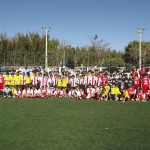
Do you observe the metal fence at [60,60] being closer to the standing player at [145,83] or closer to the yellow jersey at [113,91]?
the standing player at [145,83]

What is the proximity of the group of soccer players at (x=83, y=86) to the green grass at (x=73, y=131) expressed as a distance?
182 inches

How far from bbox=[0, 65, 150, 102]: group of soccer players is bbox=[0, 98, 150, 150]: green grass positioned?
4623 mm

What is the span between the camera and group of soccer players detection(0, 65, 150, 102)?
44.0 feet

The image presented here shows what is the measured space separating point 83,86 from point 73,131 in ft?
28.4

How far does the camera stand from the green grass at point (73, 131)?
5152 mm

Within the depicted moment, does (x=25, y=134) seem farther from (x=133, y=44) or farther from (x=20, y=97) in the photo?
(x=133, y=44)

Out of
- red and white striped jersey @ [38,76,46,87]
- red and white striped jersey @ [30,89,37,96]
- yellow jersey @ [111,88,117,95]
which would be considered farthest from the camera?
red and white striped jersey @ [38,76,46,87]

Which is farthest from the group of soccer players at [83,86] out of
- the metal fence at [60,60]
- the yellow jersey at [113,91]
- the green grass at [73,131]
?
the metal fence at [60,60]

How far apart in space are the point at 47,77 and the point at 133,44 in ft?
137

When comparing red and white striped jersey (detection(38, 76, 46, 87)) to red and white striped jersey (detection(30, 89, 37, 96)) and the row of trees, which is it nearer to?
red and white striped jersey (detection(30, 89, 37, 96))

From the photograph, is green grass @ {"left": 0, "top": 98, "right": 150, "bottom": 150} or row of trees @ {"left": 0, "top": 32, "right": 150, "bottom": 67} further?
row of trees @ {"left": 0, "top": 32, "right": 150, "bottom": 67}

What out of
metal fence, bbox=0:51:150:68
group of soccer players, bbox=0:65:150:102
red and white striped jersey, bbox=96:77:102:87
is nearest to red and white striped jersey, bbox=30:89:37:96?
group of soccer players, bbox=0:65:150:102

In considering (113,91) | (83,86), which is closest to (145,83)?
(113,91)

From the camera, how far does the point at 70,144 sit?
205 inches
